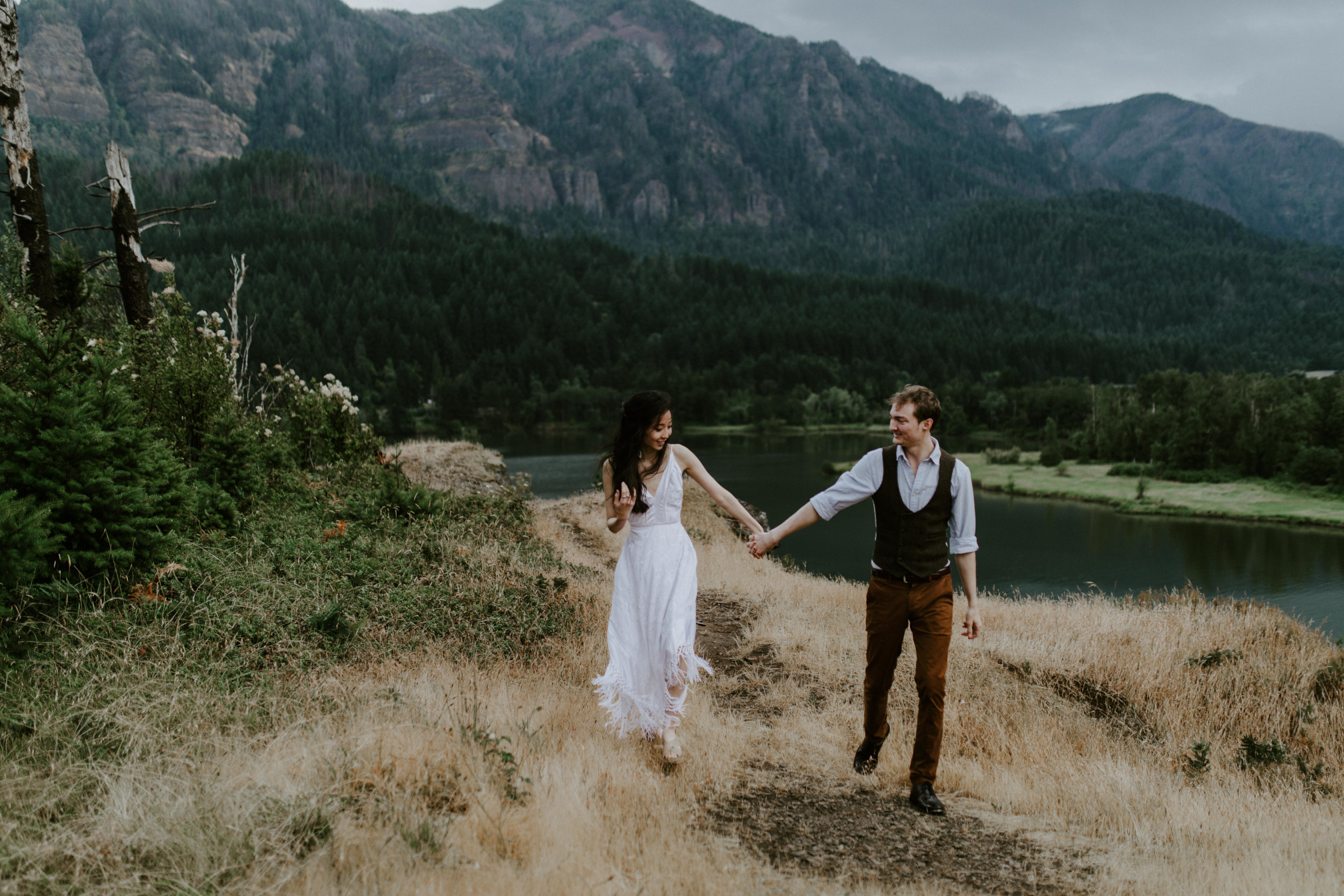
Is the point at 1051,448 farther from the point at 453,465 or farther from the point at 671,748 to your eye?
the point at 671,748

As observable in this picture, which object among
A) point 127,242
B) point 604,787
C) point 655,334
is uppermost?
point 655,334

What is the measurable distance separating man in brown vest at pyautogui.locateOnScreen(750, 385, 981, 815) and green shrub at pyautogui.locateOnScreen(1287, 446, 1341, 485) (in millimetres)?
62218

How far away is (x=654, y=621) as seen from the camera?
4.77 meters

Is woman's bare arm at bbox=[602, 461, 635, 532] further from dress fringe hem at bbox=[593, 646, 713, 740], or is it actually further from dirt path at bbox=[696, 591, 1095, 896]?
dirt path at bbox=[696, 591, 1095, 896]

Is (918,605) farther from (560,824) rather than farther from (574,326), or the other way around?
(574,326)

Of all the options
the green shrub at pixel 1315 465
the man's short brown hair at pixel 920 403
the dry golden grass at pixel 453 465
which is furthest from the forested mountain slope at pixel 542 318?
the man's short brown hair at pixel 920 403

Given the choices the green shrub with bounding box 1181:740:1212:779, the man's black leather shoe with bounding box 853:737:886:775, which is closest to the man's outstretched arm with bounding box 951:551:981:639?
the man's black leather shoe with bounding box 853:737:886:775

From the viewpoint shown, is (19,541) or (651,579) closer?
(651,579)

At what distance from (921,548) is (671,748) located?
190 cm

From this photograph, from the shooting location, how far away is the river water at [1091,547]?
1190 inches

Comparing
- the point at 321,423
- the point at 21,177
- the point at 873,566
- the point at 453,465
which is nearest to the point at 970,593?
the point at 873,566

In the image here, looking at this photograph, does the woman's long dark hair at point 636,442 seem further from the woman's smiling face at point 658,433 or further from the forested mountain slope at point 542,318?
the forested mountain slope at point 542,318

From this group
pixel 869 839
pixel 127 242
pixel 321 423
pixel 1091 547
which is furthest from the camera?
pixel 1091 547

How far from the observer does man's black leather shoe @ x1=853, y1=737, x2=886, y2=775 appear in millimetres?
4977
